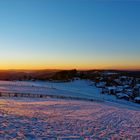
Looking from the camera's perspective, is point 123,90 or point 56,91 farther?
point 123,90

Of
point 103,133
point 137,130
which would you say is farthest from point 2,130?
point 137,130

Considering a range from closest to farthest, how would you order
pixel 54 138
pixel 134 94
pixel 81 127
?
1. pixel 54 138
2. pixel 81 127
3. pixel 134 94

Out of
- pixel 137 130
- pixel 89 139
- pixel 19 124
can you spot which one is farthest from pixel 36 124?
pixel 137 130

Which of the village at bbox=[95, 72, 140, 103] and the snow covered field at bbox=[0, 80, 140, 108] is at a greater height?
the snow covered field at bbox=[0, 80, 140, 108]

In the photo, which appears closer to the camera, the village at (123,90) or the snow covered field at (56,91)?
the snow covered field at (56,91)

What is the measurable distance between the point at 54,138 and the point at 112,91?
3578 inches

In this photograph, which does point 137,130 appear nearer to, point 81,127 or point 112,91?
point 81,127

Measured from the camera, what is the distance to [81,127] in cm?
2083

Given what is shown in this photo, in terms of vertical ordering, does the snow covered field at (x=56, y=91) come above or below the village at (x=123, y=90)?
above

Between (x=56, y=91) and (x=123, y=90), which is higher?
(x=56, y=91)

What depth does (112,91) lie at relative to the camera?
106 meters

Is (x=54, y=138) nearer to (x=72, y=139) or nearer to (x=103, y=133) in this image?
(x=72, y=139)

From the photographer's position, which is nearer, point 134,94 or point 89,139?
point 89,139

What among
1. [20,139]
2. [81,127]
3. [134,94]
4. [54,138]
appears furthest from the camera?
[134,94]
